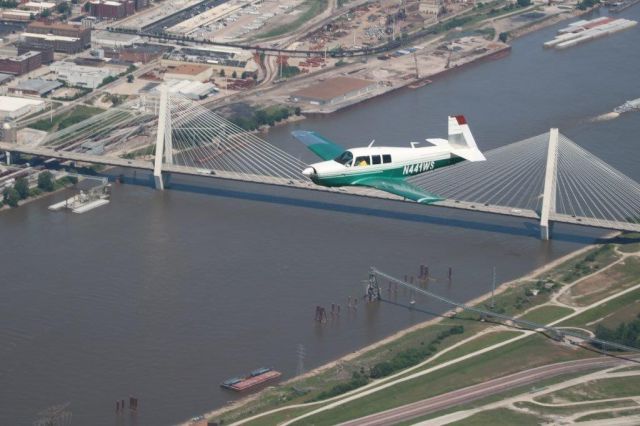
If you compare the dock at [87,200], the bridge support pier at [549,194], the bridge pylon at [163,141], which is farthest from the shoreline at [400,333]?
the dock at [87,200]

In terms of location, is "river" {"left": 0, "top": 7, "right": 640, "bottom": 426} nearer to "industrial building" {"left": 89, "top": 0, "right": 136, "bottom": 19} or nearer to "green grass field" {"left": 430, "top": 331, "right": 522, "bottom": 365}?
"green grass field" {"left": 430, "top": 331, "right": 522, "bottom": 365}

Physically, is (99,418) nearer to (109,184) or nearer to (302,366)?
(302,366)

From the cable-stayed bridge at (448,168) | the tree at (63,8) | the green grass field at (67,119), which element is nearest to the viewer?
the cable-stayed bridge at (448,168)

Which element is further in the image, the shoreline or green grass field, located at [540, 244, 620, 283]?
green grass field, located at [540, 244, 620, 283]

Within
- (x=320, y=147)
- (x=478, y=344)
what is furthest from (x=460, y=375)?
(x=320, y=147)

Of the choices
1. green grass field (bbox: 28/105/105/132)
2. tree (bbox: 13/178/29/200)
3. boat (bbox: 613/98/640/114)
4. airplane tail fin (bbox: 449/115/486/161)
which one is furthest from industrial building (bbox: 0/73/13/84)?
airplane tail fin (bbox: 449/115/486/161)

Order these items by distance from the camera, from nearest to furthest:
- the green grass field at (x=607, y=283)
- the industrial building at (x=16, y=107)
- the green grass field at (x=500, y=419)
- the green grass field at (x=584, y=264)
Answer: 1. the green grass field at (x=500, y=419)
2. the green grass field at (x=607, y=283)
3. the green grass field at (x=584, y=264)
4. the industrial building at (x=16, y=107)

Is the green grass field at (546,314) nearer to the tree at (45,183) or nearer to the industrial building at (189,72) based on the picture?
the tree at (45,183)

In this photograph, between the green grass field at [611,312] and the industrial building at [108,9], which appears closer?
the green grass field at [611,312]
